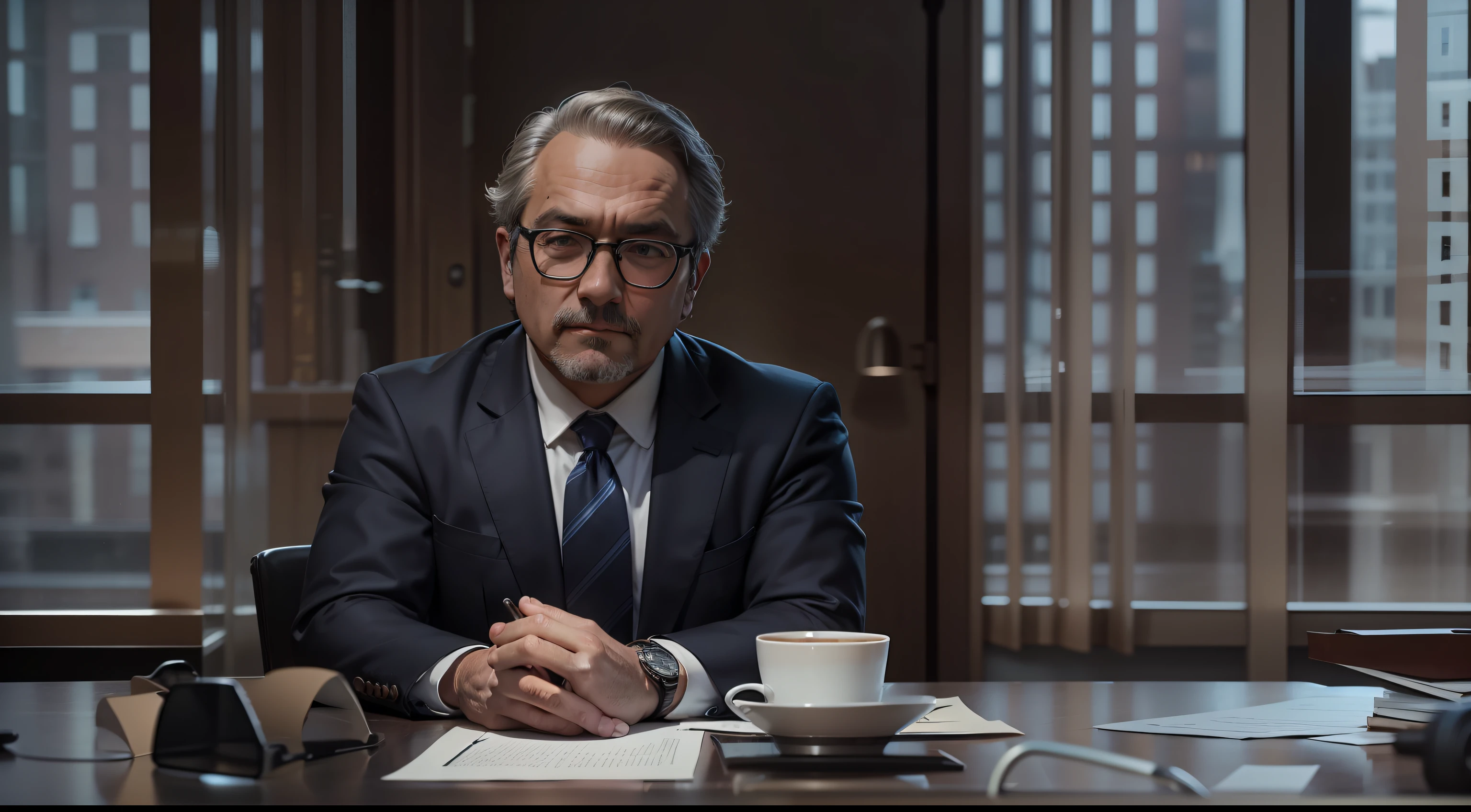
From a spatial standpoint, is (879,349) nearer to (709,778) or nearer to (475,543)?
(475,543)

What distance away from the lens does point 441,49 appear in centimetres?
286

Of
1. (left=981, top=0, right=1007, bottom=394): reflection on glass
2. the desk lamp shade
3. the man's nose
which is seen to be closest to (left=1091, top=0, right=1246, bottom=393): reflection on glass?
(left=981, top=0, right=1007, bottom=394): reflection on glass

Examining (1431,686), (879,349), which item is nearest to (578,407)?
(1431,686)

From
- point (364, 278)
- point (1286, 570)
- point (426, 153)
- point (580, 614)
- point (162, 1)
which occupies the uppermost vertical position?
point (162, 1)

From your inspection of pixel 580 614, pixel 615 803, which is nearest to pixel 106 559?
pixel 580 614

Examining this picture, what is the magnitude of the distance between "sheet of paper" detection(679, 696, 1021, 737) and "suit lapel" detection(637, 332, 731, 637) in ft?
1.22

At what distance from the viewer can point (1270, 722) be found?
95 centimetres

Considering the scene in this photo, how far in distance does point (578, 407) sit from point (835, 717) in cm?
79

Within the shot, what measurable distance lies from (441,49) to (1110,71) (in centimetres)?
178

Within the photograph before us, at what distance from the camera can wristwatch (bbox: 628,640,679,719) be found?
993 millimetres

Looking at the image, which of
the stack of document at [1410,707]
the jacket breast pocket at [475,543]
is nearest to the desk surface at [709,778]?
the stack of document at [1410,707]

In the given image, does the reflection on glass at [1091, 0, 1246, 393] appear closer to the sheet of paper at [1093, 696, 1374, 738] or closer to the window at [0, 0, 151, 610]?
the sheet of paper at [1093, 696, 1374, 738]

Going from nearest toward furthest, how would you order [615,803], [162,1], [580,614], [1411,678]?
[615,803] → [1411,678] → [580,614] → [162,1]

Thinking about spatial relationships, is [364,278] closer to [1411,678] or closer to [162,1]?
[162,1]
